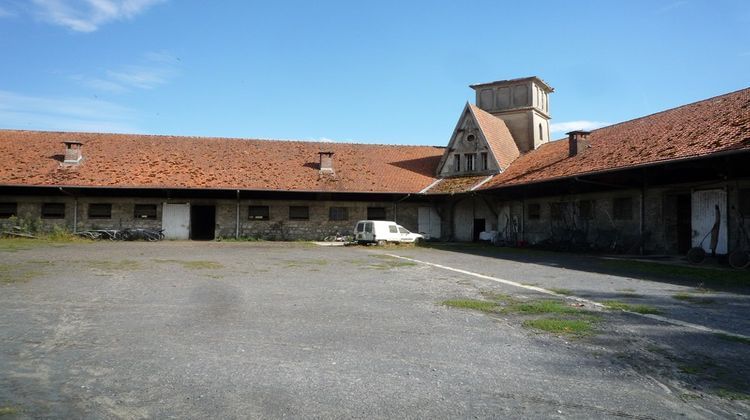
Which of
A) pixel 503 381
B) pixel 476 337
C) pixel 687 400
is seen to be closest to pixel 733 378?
pixel 687 400

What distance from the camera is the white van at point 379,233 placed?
24.3m

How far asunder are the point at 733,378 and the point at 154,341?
5638mm

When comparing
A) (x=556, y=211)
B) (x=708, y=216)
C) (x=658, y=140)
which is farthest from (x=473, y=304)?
(x=556, y=211)

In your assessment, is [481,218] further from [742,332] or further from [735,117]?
[742,332]

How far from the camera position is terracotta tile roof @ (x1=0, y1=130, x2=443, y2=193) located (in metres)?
25.9

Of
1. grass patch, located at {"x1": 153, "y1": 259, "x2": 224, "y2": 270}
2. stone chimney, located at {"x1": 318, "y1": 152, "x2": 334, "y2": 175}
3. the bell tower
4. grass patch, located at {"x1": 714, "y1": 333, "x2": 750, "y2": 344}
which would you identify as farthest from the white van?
grass patch, located at {"x1": 714, "y1": 333, "x2": 750, "y2": 344}

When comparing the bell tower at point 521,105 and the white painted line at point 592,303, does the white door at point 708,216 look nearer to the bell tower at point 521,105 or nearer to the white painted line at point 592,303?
the white painted line at point 592,303

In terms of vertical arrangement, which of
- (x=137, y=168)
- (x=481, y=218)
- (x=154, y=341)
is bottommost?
(x=154, y=341)

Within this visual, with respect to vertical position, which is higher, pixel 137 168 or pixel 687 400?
pixel 137 168

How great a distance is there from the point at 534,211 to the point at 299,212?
12.5 meters

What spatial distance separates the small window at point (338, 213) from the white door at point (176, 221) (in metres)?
7.68

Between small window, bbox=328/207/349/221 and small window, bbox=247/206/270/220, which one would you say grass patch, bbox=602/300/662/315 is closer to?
small window, bbox=328/207/349/221

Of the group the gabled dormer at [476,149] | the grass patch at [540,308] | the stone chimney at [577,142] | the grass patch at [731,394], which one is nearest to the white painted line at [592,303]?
the grass patch at [540,308]

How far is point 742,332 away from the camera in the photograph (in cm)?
614
